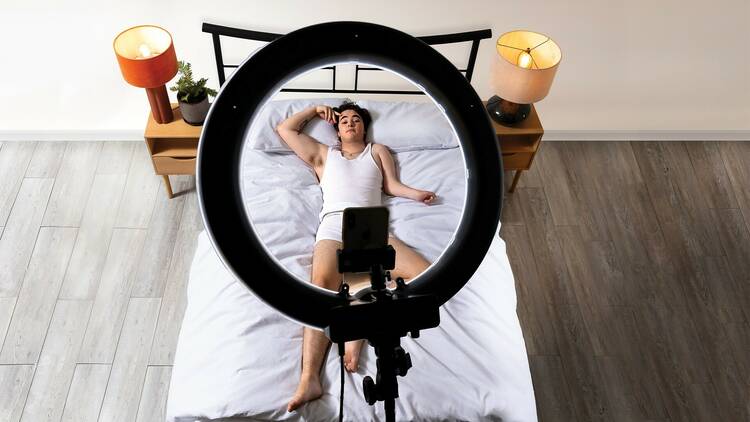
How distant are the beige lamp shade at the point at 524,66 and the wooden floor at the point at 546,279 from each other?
642 mm

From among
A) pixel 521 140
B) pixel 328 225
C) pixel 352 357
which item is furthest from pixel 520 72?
pixel 352 357

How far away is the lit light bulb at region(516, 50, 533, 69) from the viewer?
2498mm

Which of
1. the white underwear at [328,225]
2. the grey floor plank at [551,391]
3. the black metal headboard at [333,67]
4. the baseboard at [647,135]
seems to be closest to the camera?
the white underwear at [328,225]

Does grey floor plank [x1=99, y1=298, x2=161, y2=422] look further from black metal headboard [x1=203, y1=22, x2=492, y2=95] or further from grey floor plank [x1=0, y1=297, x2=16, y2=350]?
black metal headboard [x1=203, y1=22, x2=492, y2=95]

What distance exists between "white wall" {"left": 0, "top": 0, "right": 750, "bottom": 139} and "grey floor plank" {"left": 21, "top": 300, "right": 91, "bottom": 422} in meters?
0.96

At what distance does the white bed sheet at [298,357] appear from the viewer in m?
1.68

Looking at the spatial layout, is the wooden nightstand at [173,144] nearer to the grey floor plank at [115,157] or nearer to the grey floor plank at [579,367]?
the grey floor plank at [115,157]

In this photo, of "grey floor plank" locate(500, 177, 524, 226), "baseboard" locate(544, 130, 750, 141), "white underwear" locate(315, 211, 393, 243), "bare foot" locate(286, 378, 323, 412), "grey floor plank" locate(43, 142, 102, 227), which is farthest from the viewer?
"baseboard" locate(544, 130, 750, 141)

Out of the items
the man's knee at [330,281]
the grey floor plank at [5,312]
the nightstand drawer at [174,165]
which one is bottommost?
the grey floor plank at [5,312]

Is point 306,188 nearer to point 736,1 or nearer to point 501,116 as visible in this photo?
point 501,116

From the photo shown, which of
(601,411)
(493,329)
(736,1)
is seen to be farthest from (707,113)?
(493,329)

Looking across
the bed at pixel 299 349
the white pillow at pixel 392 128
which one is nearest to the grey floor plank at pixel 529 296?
the bed at pixel 299 349

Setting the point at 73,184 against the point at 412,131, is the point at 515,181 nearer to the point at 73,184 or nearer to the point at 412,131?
the point at 412,131

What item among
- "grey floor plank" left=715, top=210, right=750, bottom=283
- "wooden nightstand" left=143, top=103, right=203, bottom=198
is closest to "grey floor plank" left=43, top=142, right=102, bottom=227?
"wooden nightstand" left=143, top=103, right=203, bottom=198
